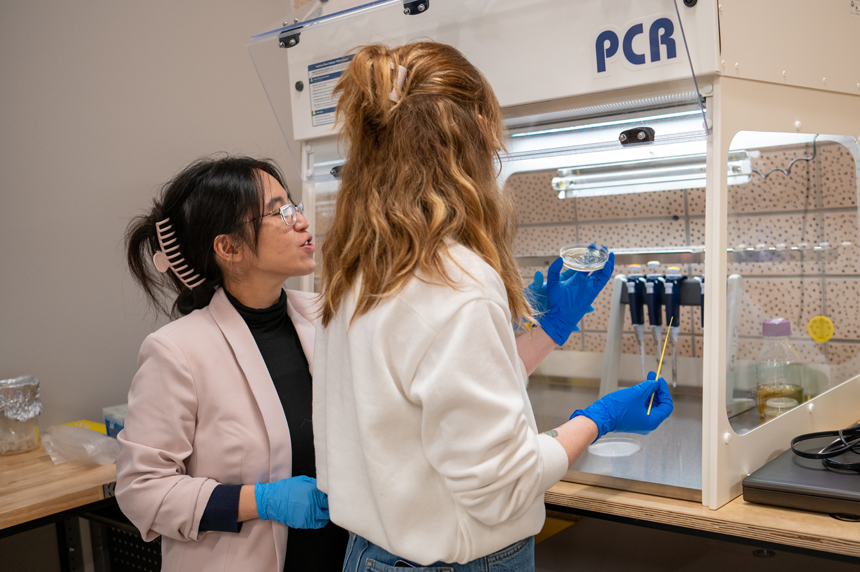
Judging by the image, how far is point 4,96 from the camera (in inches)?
81.2

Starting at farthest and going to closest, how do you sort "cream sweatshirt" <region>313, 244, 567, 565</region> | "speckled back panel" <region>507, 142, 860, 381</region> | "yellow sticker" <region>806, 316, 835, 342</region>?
1. "yellow sticker" <region>806, 316, 835, 342</region>
2. "speckled back panel" <region>507, 142, 860, 381</region>
3. "cream sweatshirt" <region>313, 244, 567, 565</region>

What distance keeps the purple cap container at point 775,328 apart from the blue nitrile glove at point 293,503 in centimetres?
125

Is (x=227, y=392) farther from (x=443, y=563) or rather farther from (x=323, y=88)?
(x=323, y=88)

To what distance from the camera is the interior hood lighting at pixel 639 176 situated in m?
1.84

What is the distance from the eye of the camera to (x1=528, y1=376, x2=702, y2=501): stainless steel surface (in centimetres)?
140

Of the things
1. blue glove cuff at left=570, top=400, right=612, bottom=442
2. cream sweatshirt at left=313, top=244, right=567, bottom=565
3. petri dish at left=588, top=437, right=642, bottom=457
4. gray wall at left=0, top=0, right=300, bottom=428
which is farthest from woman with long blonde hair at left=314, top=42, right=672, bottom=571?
gray wall at left=0, top=0, right=300, bottom=428

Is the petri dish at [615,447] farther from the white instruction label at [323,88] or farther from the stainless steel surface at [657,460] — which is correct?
the white instruction label at [323,88]

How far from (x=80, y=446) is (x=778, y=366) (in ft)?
6.63

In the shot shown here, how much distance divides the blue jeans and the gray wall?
5.48 ft

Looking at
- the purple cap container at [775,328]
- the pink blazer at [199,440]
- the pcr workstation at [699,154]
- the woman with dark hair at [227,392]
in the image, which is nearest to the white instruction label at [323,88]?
the pcr workstation at [699,154]

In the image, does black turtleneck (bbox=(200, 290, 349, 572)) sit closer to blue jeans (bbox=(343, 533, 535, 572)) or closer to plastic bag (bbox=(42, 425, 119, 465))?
blue jeans (bbox=(343, 533, 535, 572))

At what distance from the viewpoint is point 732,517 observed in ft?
4.09

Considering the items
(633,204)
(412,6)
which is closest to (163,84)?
(412,6)

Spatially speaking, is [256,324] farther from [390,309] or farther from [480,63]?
[480,63]
